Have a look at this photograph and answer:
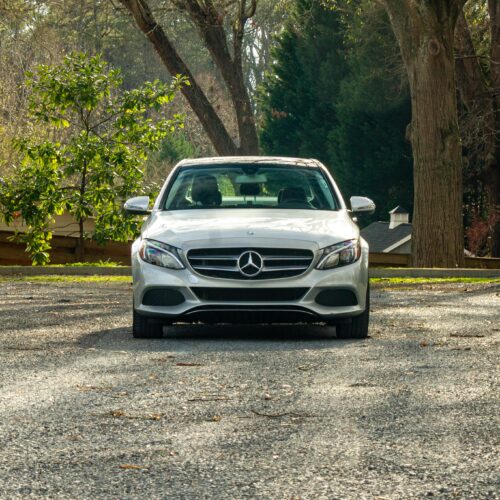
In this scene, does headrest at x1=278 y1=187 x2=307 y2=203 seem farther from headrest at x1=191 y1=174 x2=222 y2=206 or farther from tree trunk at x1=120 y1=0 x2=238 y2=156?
tree trunk at x1=120 y1=0 x2=238 y2=156

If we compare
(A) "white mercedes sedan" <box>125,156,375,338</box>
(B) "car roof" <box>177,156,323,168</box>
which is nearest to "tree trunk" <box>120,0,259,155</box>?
(B) "car roof" <box>177,156,323,168</box>

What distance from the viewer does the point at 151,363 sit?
9.70 metres

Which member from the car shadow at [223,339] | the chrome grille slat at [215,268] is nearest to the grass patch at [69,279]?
the car shadow at [223,339]

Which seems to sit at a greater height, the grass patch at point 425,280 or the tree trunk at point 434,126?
the tree trunk at point 434,126

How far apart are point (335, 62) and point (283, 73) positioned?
438 cm

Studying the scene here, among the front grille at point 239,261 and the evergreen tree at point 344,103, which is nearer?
the front grille at point 239,261

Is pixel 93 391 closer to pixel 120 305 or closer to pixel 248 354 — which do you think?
pixel 248 354

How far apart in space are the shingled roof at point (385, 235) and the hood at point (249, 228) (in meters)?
37.6

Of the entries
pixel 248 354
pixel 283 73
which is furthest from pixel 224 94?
pixel 248 354

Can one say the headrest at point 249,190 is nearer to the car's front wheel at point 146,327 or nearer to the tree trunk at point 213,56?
the car's front wheel at point 146,327

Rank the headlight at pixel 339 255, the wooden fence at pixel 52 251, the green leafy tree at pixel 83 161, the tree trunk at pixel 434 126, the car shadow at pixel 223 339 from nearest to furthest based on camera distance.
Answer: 1. the car shadow at pixel 223 339
2. the headlight at pixel 339 255
3. the green leafy tree at pixel 83 161
4. the tree trunk at pixel 434 126
5. the wooden fence at pixel 52 251

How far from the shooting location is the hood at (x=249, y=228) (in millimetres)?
11148

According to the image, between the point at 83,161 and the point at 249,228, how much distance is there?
13911 mm

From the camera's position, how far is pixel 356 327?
1157 cm
